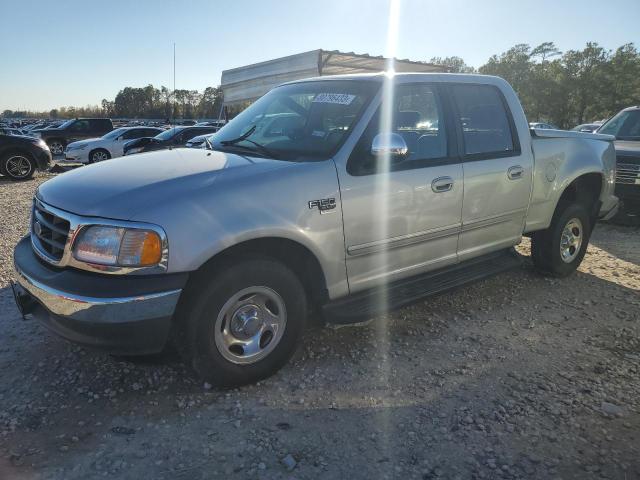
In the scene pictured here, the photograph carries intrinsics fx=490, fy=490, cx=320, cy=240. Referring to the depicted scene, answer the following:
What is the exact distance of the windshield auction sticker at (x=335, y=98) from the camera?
3531mm

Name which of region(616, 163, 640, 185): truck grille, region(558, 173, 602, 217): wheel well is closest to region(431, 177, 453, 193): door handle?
region(558, 173, 602, 217): wheel well

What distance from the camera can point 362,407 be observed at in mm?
2898

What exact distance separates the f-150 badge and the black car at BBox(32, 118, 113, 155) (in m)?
21.7

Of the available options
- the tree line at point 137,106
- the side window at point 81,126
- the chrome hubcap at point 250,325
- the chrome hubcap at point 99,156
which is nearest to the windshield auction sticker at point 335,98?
the chrome hubcap at point 250,325

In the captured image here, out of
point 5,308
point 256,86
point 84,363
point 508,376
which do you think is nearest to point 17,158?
point 256,86

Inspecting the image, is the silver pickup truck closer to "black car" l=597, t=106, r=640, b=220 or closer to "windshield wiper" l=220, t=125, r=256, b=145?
"windshield wiper" l=220, t=125, r=256, b=145

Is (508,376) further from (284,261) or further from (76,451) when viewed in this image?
(76,451)

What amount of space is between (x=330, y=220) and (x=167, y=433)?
1.54 metres

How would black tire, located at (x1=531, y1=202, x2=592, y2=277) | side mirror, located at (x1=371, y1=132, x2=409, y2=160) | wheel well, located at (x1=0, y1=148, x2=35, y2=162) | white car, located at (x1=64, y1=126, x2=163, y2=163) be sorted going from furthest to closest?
white car, located at (x1=64, y1=126, x2=163, y2=163) → wheel well, located at (x1=0, y1=148, x2=35, y2=162) → black tire, located at (x1=531, y1=202, x2=592, y2=277) → side mirror, located at (x1=371, y1=132, x2=409, y2=160)

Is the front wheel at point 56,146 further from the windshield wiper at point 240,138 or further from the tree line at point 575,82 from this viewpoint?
the tree line at point 575,82

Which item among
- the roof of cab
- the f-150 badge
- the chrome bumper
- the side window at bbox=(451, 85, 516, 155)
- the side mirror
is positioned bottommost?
the chrome bumper

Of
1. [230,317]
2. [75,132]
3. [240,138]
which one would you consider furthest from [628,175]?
[75,132]

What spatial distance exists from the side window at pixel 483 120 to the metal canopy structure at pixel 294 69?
673 cm

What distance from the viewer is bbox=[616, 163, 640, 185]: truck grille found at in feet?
23.9
